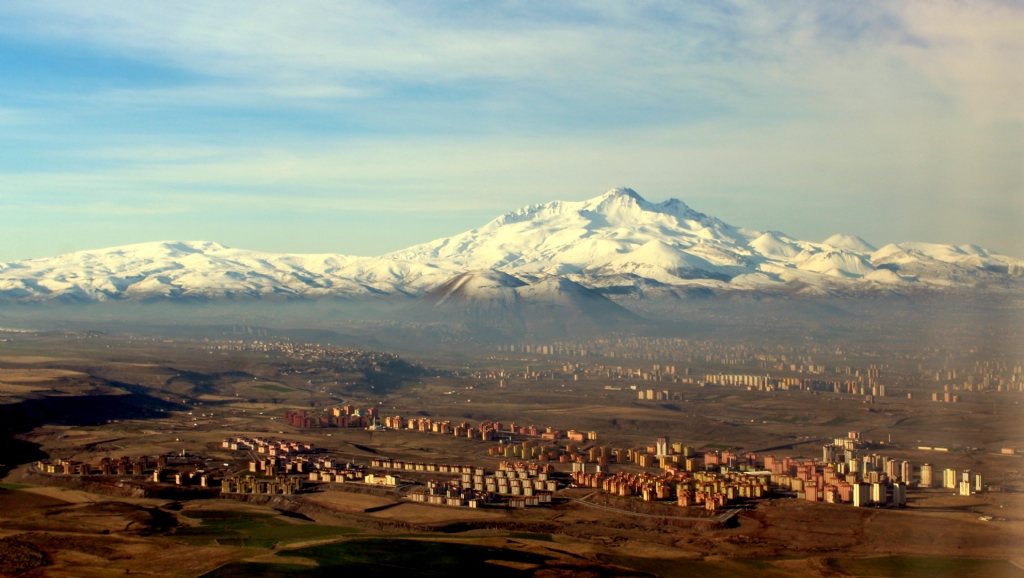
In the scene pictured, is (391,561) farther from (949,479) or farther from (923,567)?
(949,479)

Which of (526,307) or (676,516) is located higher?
(526,307)

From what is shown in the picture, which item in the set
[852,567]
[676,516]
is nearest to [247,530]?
[676,516]

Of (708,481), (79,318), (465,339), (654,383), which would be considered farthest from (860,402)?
(79,318)

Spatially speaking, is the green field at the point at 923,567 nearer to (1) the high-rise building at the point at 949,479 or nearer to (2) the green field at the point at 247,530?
(1) the high-rise building at the point at 949,479

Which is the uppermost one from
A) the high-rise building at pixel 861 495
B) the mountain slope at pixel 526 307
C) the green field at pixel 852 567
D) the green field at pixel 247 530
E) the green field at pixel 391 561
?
the mountain slope at pixel 526 307

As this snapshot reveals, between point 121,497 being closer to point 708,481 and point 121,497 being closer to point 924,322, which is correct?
point 708,481

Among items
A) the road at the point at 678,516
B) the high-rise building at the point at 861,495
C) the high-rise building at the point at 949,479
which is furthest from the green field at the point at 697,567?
the high-rise building at the point at 949,479

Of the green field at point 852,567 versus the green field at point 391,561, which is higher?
the green field at point 852,567
